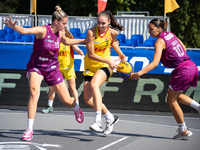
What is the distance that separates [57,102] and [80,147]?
16.2 ft

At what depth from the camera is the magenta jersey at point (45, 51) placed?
580cm

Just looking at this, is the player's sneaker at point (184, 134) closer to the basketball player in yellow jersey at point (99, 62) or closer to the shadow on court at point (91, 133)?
the shadow on court at point (91, 133)

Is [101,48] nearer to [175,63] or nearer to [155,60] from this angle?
[155,60]

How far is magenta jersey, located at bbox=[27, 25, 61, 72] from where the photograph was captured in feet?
19.0

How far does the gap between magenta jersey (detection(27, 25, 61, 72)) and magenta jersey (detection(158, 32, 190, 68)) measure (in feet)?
6.07

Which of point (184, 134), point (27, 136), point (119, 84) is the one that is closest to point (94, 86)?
point (27, 136)

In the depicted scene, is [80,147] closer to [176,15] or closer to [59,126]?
[59,126]

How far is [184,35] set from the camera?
29078 millimetres

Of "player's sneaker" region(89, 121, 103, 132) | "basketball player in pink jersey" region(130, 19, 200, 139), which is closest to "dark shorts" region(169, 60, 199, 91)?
"basketball player in pink jersey" region(130, 19, 200, 139)

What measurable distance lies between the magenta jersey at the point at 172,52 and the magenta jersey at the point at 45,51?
185cm

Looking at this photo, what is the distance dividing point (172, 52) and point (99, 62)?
1332mm

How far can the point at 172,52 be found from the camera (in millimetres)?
5855

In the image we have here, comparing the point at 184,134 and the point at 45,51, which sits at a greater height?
the point at 45,51

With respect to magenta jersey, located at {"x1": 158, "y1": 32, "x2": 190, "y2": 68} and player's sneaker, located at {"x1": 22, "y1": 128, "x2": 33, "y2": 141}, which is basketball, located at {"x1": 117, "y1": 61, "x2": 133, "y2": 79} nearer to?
magenta jersey, located at {"x1": 158, "y1": 32, "x2": 190, "y2": 68}
